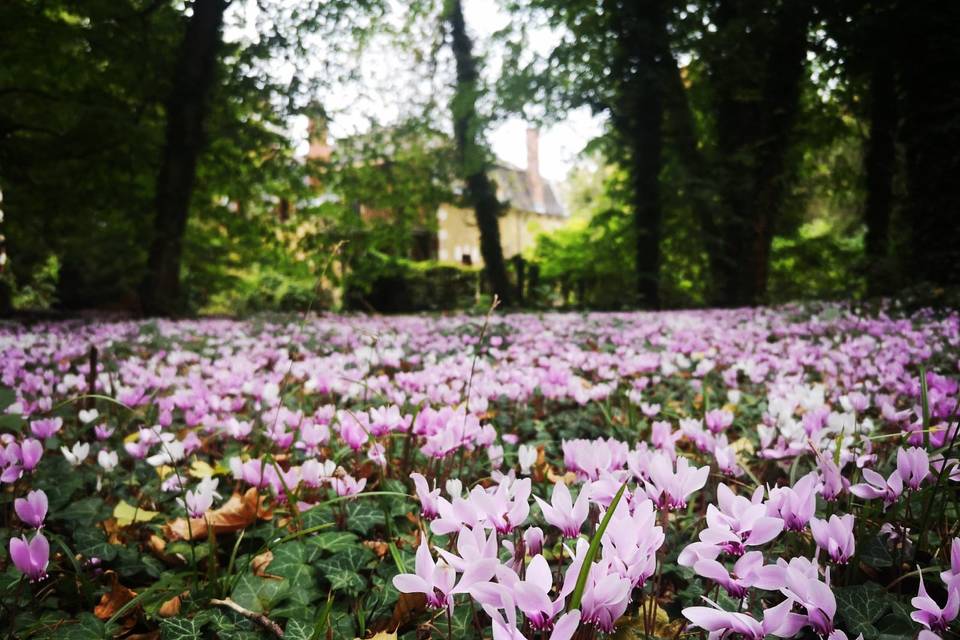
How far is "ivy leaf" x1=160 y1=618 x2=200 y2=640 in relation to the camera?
3.54 feet

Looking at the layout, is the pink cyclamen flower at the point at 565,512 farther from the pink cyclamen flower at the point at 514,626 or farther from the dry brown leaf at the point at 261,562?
the dry brown leaf at the point at 261,562

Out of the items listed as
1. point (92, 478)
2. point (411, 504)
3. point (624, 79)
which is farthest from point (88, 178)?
point (624, 79)

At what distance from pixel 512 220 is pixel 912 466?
41.7m

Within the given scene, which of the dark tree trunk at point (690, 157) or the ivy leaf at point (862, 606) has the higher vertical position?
the dark tree trunk at point (690, 157)

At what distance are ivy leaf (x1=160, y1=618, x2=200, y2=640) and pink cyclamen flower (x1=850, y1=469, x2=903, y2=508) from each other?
1367mm

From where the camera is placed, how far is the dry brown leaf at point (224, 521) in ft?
5.25

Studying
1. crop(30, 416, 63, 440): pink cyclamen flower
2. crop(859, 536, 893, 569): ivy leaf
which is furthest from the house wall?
crop(859, 536, 893, 569): ivy leaf

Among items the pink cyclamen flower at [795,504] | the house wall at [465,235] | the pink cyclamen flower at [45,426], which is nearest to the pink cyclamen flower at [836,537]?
the pink cyclamen flower at [795,504]

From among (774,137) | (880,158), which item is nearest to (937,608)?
(774,137)

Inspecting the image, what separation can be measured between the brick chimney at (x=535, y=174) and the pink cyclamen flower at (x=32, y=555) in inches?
1762

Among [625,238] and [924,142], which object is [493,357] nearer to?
[924,142]

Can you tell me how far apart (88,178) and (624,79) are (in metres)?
12.6

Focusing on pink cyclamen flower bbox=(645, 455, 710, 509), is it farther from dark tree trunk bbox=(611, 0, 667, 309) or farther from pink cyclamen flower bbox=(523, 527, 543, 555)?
dark tree trunk bbox=(611, 0, 667, 309)

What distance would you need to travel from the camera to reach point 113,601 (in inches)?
50.7
